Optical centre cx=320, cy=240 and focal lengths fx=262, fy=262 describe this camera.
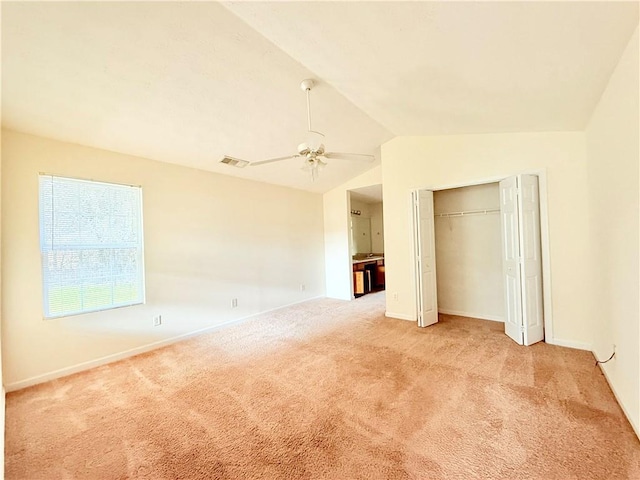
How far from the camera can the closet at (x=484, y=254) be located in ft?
10.6

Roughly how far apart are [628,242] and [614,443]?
1318mm

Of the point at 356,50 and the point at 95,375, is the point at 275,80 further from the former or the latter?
the point at 95,375

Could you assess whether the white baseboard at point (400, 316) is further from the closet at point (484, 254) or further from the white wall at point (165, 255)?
the white wall at point (165, 255)

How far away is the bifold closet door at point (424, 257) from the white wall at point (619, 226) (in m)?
1.79

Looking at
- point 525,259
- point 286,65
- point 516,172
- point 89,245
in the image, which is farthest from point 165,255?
point 516,172

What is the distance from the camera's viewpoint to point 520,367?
2.67 metres

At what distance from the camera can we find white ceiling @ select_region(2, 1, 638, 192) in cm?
161

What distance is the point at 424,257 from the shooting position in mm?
4020

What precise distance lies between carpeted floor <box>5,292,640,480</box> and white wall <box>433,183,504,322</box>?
109 cm

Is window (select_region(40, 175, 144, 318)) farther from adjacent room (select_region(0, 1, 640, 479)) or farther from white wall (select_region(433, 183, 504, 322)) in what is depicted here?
white wall (select_region(433, 183, 504, 322))

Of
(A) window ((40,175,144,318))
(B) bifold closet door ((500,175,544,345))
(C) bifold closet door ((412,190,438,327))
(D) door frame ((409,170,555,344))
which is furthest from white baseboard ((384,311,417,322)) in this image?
(A) window ((40,175,144,318))

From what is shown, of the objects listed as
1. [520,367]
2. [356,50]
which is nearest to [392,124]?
[356,50]

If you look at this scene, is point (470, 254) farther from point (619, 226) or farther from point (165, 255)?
point (165, 255)

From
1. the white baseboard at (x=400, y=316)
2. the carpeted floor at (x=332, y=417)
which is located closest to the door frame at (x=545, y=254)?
the carpeted floor at (x=332, y=417)
